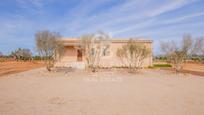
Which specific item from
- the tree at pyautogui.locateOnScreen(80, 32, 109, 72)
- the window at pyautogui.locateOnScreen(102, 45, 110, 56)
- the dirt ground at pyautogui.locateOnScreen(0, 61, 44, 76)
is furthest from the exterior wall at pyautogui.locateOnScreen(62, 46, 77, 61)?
the dirt ground at pyautogui.locateOnScreen(0, 61, 44, 76)

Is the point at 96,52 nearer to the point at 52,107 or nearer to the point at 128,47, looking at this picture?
the point at 128,47

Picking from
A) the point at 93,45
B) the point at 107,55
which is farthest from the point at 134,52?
the point at 93,45

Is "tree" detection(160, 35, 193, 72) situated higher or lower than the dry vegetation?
higher

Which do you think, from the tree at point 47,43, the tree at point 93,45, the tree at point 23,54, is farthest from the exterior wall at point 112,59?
the tree at point 23,54

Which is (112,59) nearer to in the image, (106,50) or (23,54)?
(106,50)

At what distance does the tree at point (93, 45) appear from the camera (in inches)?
848

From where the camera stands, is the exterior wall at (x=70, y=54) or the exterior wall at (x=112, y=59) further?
the exterior wall at (x=70, y=54)

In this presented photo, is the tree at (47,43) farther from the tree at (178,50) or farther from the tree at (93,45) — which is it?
the tree at (178,50)

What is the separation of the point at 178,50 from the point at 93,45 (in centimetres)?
974

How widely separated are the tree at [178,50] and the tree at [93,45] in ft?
23.4

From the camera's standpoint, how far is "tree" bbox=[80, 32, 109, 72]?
21.5 m

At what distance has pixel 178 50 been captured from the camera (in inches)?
828

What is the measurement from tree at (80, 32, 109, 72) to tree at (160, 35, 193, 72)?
7.12 metres

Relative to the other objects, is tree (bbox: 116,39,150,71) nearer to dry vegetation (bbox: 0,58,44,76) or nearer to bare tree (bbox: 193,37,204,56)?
bare tree (bbox: 193,37,204,56)
